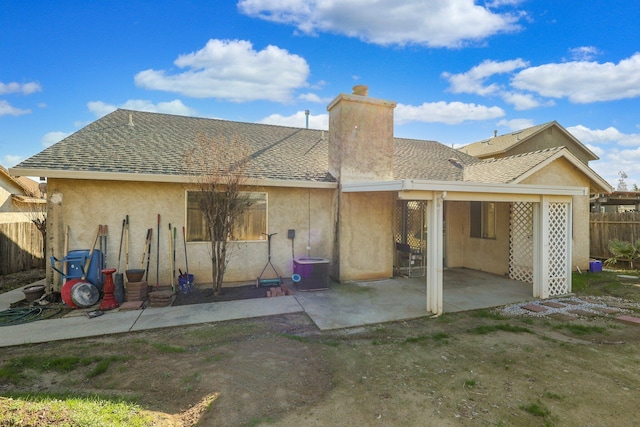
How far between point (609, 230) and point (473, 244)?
627cm

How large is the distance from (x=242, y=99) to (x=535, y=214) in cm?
1121

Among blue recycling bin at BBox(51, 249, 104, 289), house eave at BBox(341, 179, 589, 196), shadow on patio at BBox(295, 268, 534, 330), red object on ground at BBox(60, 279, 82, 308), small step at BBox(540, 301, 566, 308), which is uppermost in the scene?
house eave at BBox(341, 179, 589, 196)

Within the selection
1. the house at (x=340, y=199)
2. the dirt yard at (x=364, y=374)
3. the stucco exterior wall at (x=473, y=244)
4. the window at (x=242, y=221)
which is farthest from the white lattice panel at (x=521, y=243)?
the window at (x=242, y=221)

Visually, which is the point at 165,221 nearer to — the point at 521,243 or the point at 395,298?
the point at 395,298

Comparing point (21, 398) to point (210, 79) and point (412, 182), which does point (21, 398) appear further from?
point (210, 79)

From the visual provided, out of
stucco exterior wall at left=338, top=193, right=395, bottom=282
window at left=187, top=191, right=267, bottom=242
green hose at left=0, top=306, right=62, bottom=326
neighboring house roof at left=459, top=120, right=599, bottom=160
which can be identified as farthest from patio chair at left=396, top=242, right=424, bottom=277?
neighboring house roof at left=459, top=120, right=599, bottom=160

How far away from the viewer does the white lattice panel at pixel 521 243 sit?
8336 millimetres

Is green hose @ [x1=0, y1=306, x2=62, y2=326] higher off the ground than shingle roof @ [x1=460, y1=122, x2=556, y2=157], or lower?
lower

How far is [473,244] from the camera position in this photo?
10.2m

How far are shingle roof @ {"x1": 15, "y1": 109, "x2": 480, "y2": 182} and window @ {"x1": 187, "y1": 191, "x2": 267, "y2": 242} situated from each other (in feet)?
2.23

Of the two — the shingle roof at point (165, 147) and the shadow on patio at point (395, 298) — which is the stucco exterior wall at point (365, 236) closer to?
the shadow on patio at point (395, 298)

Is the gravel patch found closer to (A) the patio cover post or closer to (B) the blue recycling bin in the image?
(A) the patio cover post

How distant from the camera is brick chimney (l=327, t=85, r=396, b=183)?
27.1 feet

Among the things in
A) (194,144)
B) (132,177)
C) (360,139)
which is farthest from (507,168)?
(132,177)
